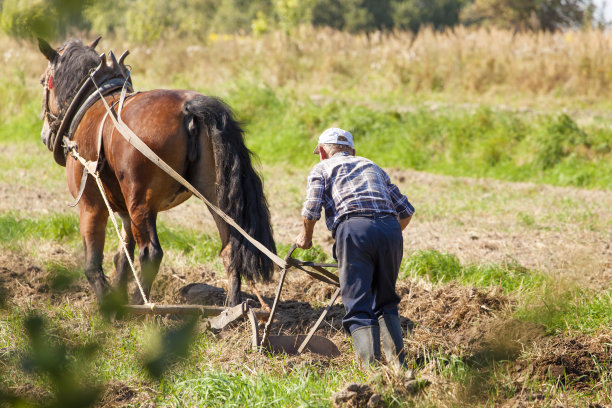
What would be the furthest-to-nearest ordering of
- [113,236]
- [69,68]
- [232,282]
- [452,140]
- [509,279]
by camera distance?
1. [452,140]
2. [113,236]
3. [509,279]
4. [69,68]
5. [232,282]

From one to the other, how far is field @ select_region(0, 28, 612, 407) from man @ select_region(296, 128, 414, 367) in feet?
0.81

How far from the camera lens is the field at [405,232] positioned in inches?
49.2

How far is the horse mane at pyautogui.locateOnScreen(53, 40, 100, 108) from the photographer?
16.8 ft

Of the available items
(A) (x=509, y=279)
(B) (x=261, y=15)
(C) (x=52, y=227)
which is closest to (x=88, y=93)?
(C) (x=52, y=227)

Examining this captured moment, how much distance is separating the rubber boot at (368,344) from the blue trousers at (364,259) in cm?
4

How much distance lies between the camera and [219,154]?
14.4 ft

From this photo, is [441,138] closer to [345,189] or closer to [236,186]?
[236,186]

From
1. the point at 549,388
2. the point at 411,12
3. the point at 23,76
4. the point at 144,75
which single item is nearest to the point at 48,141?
the point at 549,388

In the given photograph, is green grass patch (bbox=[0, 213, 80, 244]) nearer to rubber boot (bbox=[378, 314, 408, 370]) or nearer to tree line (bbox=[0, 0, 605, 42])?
tree line (bbox=[0, 0, 605, 42])

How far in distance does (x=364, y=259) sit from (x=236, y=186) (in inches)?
45.5

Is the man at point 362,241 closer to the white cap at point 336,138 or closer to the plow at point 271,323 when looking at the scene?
the white cap at point 336,138

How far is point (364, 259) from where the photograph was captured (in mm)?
3594

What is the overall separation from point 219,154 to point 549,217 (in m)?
5.05

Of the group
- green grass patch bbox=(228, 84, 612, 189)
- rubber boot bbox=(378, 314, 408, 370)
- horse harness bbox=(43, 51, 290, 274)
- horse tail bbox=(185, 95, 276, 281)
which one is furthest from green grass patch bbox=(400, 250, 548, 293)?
green grass patch bbox=(228, 84, 612, 189)
